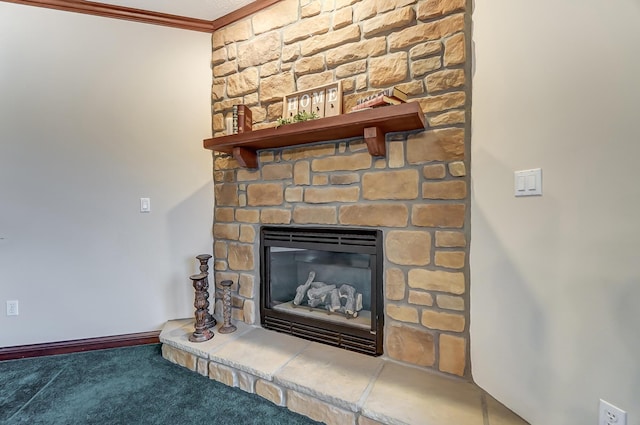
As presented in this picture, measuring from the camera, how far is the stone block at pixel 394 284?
66.2 inches

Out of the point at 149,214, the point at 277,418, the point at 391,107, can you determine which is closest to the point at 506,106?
the point at 391,107

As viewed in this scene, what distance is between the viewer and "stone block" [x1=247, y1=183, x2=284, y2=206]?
2127 mm

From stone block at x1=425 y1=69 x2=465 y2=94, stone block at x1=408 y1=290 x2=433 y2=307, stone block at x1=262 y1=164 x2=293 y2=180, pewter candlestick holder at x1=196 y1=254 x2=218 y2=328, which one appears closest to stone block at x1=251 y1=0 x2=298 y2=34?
stone block at x1=262 y1=164 x2=293 y2=180

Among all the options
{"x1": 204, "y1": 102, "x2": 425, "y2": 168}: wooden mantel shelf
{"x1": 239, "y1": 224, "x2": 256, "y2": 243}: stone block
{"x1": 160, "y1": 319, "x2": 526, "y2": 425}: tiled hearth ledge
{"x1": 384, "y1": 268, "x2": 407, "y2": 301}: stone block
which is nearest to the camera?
{"x1": 160, "y1": 319, "x2": 526, "y2": 425}: tiled hearth ledge

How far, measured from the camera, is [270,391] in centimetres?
162

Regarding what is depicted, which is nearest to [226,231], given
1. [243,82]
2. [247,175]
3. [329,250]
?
[247,175]

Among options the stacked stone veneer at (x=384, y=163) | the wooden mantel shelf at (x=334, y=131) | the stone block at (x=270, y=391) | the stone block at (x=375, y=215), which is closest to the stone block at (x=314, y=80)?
the stacked stone veneer at (x=384, y=163)

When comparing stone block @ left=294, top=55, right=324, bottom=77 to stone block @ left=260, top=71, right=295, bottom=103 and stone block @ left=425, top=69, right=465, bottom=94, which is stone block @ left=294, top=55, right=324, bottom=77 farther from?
stone block @ left=425, top=69, right=465, bottom=94

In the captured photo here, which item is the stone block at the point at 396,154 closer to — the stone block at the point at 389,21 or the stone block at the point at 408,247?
the stone block at the point at 408,247

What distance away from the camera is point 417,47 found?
161 cm

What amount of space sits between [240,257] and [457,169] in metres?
1.64

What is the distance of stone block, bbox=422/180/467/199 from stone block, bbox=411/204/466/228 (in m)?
0.05

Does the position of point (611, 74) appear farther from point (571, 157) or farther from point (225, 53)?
point (225, 53)

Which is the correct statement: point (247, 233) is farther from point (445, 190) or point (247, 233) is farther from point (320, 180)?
point (445, 190)
